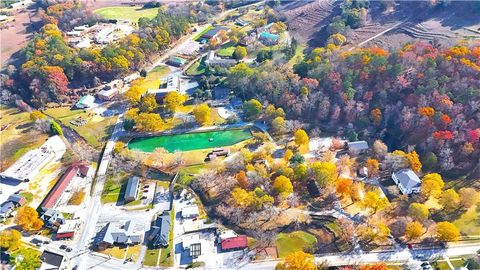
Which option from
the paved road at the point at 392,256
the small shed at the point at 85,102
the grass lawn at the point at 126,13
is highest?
the grass lawn at the point at 126,13

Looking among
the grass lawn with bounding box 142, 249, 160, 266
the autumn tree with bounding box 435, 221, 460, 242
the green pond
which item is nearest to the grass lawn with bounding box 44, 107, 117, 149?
the green pond

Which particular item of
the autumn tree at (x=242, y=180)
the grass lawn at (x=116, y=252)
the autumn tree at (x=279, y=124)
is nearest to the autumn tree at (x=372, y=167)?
the autumn tree at (x=279, y=124)

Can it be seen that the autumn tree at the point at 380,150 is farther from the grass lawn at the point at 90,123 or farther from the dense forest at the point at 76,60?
the dense forest at the point at 76,60

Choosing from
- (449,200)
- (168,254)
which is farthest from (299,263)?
(449,200)

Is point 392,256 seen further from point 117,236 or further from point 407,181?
point 117,236

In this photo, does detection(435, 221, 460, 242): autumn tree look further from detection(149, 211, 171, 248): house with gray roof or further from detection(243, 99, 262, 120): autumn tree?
detection(243, 99, 262, 120): autumn tree

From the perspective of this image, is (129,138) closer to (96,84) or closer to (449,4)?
(96,84)

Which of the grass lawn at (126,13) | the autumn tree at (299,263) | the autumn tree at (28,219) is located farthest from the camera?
the grass lawn at (126,13)
